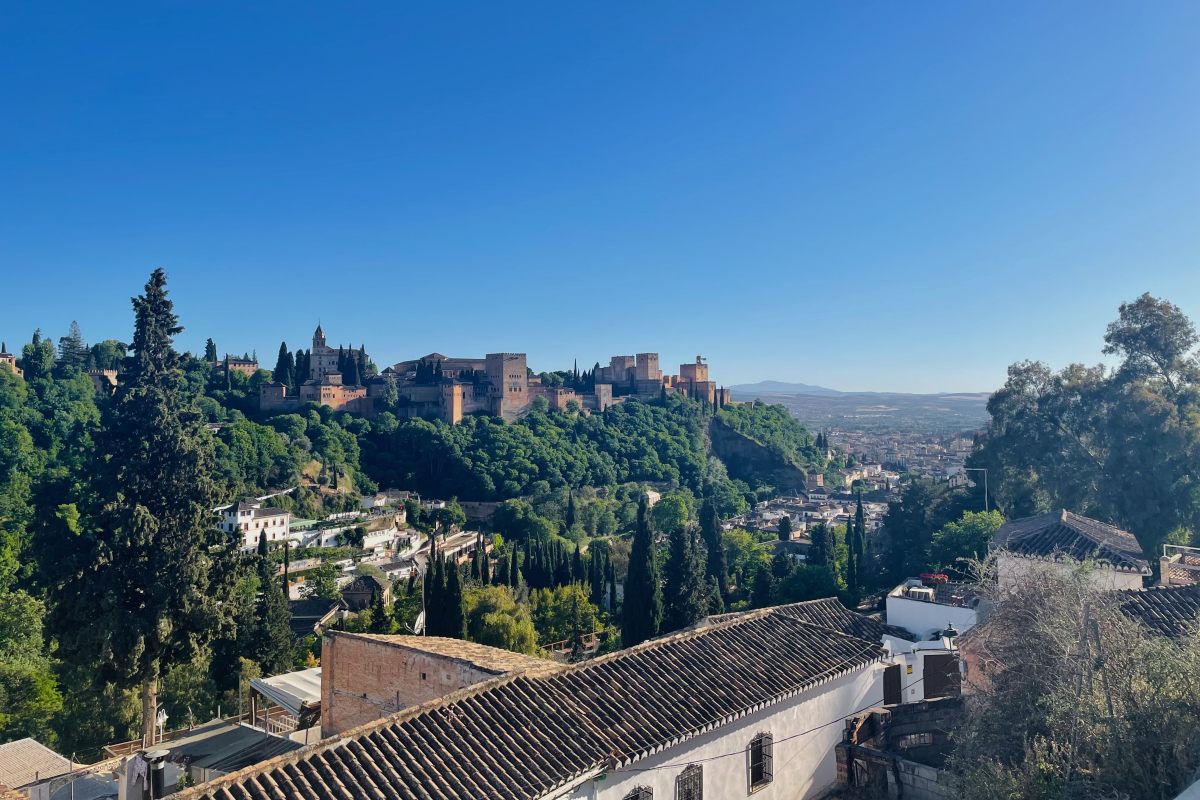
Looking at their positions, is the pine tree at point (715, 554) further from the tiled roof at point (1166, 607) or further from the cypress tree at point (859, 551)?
the tiled roof at point (1166, 607)

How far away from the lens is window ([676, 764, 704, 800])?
760 cm

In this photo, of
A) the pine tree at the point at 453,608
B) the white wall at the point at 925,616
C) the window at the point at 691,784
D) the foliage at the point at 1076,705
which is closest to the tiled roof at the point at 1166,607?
the foliage at the point at 1076,705

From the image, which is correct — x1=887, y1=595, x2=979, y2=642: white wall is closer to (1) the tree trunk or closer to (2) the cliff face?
(1) the tree trunk

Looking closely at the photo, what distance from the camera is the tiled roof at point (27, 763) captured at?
515 inches

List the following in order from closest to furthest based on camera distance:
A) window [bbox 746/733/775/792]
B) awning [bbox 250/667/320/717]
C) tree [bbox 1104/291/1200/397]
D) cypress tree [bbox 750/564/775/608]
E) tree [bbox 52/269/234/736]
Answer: window [bbox 746/733/775/792]
awning [bbox 250/667/320/717]
tree [bbox 52/269/234/736]
tree [bbox 1104/291/1200/397]
cypress tree [bbox 750/564/775/608]

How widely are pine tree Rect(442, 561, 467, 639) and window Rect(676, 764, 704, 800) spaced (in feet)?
51.7

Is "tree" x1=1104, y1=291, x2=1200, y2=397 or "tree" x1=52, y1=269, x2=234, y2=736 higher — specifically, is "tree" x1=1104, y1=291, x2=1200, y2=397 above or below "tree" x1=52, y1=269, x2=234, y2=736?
above

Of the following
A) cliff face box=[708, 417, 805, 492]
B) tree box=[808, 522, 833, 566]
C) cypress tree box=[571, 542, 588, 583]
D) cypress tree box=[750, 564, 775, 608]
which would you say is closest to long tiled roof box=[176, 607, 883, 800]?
cypress tree box=[750, 564, 775, 608]

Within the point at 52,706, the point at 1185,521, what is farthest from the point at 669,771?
the point at 52,706

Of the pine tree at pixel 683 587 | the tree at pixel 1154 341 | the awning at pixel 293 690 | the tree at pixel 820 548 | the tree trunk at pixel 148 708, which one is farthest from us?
the tree at pixel 820 548

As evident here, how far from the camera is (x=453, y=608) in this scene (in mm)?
22812

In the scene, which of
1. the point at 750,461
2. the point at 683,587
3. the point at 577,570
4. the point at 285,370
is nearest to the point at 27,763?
the point at 683,587

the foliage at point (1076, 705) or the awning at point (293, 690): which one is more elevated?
the foliage at point (1076, 705)

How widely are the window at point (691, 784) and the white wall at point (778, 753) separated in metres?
0.06
